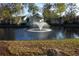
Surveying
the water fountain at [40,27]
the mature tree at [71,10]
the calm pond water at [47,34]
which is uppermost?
the mature tree at [71,10]

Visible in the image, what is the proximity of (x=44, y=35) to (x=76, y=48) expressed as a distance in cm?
25

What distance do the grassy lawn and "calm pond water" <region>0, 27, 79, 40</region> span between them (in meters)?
0.03

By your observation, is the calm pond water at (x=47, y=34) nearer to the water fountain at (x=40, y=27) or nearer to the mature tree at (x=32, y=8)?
the water fountain at (x=40, y=27)

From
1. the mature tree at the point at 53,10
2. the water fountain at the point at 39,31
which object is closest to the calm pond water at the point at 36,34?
the water fountain at the point at 39,31

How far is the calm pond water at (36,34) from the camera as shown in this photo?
1.77m

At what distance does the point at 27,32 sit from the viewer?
5.85 ft

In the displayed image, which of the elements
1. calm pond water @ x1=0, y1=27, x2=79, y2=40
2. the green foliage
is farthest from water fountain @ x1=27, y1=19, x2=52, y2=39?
the green foliage

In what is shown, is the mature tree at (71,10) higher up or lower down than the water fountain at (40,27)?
higher up

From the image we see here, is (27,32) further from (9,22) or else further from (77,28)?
(77,28)

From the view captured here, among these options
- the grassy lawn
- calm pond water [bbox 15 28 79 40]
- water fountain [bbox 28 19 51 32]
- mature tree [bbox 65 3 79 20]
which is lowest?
the grassy lawn

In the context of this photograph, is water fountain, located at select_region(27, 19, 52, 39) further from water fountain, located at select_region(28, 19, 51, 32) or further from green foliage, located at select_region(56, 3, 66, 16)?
green foliage, located at select_region(56, 3, 66, 16)

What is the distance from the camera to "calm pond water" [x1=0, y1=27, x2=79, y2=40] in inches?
69.7

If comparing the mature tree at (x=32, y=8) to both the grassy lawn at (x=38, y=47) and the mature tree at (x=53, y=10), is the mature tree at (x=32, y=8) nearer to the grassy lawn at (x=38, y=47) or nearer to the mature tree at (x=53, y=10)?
the mature tree at (x=53, y=10)

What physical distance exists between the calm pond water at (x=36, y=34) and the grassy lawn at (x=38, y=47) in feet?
0.10
